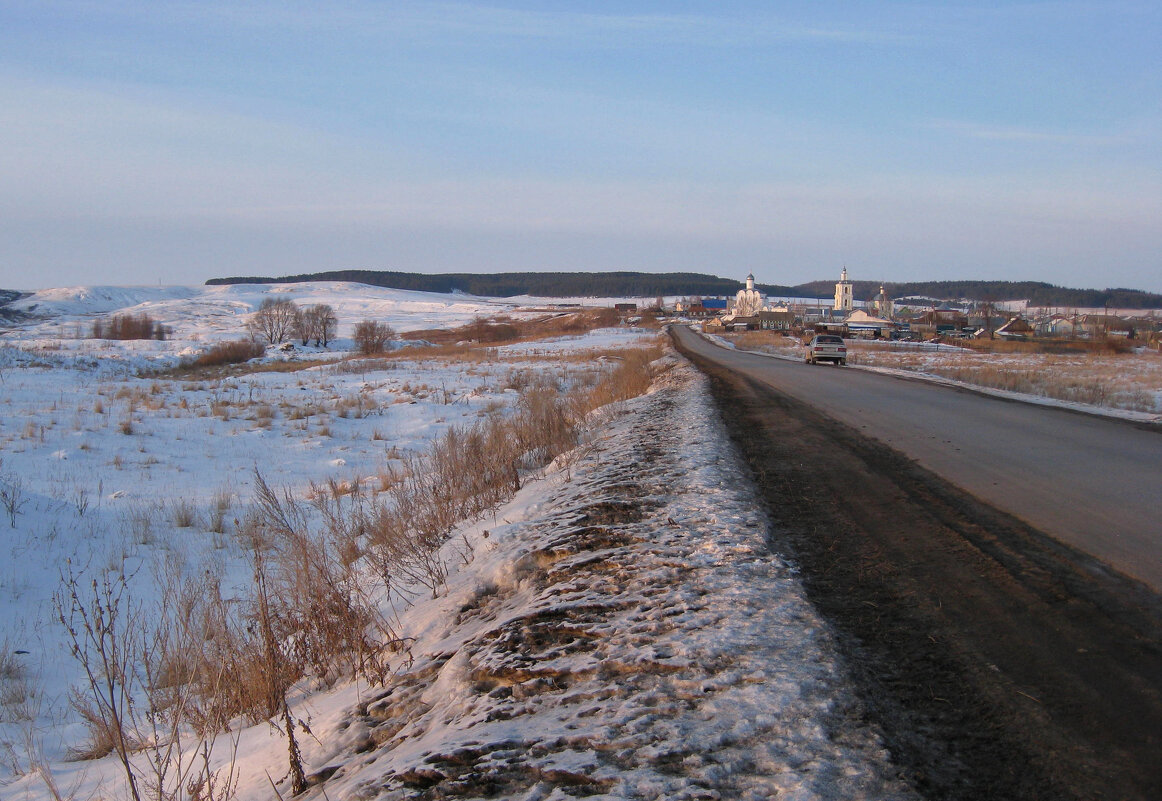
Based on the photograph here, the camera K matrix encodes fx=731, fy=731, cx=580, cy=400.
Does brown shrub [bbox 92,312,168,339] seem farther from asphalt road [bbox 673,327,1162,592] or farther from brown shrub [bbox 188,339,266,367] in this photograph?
asphalt road [bbox 673,327,1162,592]

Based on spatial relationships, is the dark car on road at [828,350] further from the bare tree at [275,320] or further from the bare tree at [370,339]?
the bare tree at [275,320]

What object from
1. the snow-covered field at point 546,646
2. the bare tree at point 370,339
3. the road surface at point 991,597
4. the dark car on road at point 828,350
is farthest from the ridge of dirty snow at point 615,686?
the bare tree at point 370,339

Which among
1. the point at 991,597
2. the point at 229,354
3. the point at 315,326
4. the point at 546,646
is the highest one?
the point at 991,597

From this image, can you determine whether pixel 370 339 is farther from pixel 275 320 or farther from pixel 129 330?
pixel 129 330

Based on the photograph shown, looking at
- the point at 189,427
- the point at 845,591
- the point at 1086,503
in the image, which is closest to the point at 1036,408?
the point at 1086,503

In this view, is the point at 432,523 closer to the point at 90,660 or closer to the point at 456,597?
the point at 456,597

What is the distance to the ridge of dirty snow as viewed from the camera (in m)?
2.49

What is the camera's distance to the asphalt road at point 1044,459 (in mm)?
5473

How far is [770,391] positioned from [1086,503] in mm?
11271

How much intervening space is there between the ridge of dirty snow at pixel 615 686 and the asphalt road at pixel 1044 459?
2453mm

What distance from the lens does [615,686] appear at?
121 inches

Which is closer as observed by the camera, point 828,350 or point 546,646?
point 546,646

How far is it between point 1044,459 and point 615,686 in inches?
300

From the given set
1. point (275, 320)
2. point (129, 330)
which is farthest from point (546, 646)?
point (129, 330)
